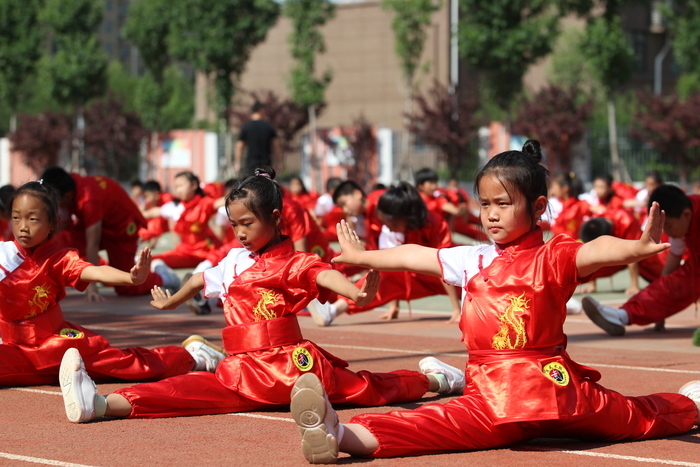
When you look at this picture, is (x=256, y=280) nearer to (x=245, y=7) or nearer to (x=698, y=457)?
(x=698, y=457)

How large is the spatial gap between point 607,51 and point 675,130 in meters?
3.52

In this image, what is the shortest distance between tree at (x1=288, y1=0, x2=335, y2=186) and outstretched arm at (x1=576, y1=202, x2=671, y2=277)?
26.5 meters

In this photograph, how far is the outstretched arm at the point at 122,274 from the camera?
504 centimetres

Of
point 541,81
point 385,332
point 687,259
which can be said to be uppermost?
point 541,81

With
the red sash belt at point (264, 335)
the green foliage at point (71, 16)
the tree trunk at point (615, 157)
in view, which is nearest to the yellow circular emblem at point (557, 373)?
the red sash belt at point (264, 335)

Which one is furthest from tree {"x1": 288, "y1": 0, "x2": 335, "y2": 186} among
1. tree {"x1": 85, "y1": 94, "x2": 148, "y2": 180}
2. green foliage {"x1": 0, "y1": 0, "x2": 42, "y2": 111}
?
green foliage {"x1": 0, "y1": 0, "x2": 42, "y2": 111}

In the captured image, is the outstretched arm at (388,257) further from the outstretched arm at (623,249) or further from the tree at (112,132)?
the tree at (112,132)

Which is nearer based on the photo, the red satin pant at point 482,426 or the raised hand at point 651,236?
the raised hand at point 651,236

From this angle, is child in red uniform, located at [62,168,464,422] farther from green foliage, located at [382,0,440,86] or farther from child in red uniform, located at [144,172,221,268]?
green foliage, located at [382,0,440,86]

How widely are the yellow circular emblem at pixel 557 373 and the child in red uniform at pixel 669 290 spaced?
3925 millimetres

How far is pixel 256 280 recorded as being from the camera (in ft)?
16.8

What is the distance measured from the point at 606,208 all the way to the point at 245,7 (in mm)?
20876

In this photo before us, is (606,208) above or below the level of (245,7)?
below

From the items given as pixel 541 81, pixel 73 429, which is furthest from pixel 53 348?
pixel 541 81
